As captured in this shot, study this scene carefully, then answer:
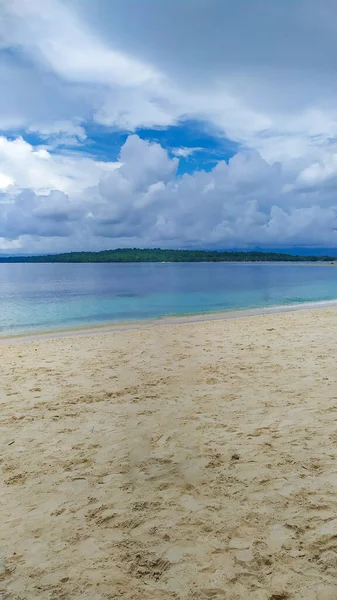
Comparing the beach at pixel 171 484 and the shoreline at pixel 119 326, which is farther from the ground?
the beach at pixel 171 484

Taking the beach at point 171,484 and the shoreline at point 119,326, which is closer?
the beach at point 171,484

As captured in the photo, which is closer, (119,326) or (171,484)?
(171,484)

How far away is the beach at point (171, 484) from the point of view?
3.50 m

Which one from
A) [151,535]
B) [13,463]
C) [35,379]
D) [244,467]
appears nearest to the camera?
[151,535]

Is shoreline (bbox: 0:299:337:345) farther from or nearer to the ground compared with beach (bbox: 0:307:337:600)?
nearer to the ground

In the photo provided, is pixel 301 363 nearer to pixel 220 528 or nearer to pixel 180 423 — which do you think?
pixel 180 423

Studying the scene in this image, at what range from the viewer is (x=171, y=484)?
16.1ft

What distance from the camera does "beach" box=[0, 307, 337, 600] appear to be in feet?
11.5

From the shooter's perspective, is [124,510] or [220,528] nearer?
[220,528]

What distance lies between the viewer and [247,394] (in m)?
8.00

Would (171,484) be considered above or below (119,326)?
above

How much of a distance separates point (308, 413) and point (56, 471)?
4.10 metres

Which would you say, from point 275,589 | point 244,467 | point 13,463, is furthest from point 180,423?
point 275,589

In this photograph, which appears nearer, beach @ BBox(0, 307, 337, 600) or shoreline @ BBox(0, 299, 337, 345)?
beach @ BBox(0, 307, 337, 600)
